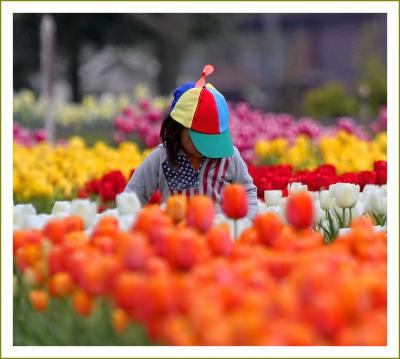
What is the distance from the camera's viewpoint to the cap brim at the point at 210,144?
3.45m

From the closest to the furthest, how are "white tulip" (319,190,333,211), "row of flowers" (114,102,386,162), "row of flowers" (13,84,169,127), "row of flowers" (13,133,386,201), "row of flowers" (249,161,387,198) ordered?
"white tulip" (319,190,333,211) < "row of flowers" (249,161,387,198) < "row of flowers" (13,133,386,201) < "row of flowers" (114,102,386,162) < "row of flowers" (13,84,169,127)

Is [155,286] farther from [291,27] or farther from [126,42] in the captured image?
[291,27]

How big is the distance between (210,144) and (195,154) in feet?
0.73

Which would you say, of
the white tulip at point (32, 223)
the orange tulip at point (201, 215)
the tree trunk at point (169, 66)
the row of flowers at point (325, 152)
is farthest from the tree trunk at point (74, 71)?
the orange tulip at point (201, 215)

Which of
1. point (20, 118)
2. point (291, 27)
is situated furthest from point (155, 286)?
point (291, 27)

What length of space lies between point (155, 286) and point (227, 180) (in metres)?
1.95

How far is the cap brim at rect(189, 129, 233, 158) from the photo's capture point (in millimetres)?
3445

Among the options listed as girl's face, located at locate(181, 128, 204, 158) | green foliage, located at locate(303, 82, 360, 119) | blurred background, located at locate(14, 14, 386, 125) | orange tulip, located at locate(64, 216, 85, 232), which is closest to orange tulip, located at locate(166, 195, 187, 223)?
orange tulip, located at locate(64, 216, 85, 232)

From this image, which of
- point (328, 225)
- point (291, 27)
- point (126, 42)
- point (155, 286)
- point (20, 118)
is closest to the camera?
point (155, 286)

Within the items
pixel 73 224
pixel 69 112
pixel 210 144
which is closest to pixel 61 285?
pixel 73 224

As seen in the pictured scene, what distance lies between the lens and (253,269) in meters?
1.96

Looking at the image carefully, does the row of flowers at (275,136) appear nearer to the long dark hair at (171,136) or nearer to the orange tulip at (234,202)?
the long dark hair at (171,136)

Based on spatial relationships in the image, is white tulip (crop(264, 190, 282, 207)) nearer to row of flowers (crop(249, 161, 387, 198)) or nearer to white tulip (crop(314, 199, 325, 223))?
white tulip (crop(314, 199, 325, 223))

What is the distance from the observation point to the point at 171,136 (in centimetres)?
364
